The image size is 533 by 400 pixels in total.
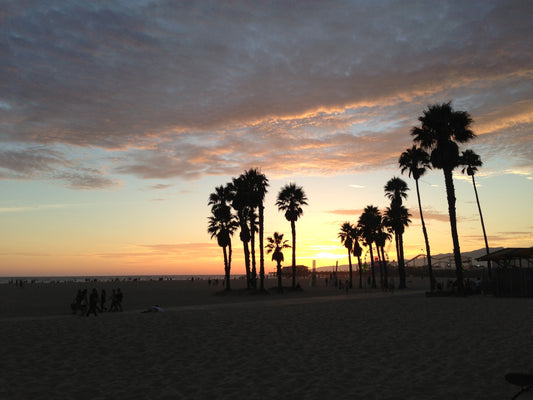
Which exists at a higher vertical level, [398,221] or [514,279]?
[398,221]

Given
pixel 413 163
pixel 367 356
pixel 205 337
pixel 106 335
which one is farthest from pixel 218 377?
pixel 413 163

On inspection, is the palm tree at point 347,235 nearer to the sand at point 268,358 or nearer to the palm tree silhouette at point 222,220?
the palm tree silhouette at point 222,220

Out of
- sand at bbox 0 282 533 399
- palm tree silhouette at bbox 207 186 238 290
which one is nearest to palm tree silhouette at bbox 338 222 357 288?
palm tree silhouette at bbox 207 186 238 290

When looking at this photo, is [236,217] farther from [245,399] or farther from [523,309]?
[245,399]

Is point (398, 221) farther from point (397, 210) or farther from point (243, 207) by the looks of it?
point (243, 207)

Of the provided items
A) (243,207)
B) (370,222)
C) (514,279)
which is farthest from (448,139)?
(370,222)

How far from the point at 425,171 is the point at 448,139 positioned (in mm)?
13658

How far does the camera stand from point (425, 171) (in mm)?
49250

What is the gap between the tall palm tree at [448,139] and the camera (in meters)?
35.1

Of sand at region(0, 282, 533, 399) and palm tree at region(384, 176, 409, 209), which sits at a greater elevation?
palm tree at region(384, 176, 409, 209)

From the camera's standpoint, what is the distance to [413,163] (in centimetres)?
4950

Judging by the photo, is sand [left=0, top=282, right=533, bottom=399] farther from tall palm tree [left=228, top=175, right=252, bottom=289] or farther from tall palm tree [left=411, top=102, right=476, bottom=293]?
tall palm tree [left=228, top=175, right=252, bottom=289]

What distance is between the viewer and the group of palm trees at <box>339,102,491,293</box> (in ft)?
116

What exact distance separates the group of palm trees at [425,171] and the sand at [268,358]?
17.7 metres
